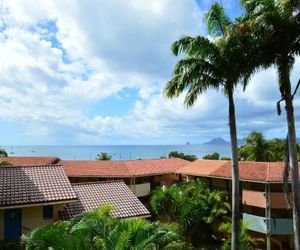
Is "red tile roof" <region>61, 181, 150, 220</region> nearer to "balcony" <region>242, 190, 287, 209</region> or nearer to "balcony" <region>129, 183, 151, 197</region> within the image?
"balcony" <region>242, 190, 287, 209</region>

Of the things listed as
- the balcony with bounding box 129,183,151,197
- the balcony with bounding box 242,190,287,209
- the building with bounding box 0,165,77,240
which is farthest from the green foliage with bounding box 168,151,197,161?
the building with bounding box 0,165,77,240

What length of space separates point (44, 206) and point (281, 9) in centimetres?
1585

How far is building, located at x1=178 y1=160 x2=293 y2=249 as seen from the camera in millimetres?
28016

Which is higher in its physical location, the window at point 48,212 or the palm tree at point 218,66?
the palm tree at point 218,66

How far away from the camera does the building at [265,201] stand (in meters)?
→ 28.0

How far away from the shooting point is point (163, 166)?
43312mm

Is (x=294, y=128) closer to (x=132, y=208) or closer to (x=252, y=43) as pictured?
(x=252, y=43)

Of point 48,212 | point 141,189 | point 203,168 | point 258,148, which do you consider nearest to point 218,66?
point 48,212

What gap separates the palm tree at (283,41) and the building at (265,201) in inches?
422

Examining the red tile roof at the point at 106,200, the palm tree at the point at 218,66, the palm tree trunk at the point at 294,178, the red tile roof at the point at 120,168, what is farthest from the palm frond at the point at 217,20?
the red tile roof at the point at 120,168

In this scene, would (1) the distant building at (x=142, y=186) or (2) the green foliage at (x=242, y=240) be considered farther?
(2) the green foliage at (x=242, y=240)

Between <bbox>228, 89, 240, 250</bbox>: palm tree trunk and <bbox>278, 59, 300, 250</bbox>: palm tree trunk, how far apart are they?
8.46 ft

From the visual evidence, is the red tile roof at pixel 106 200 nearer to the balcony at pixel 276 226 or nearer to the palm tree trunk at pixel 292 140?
the balcony at pixel 276 226

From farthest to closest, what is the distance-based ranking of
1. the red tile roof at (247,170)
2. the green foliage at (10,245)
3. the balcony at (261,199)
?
the balcony at (261,199) < the red tile roof at (247,170) < the green foliage at (10,245)
